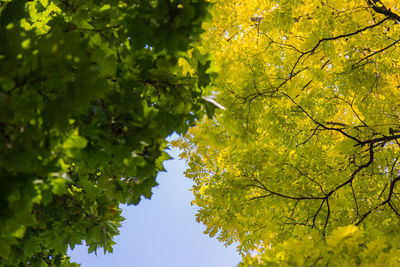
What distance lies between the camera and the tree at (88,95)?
153 centimetres

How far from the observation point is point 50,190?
1.67 m

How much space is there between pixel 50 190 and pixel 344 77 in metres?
5.18

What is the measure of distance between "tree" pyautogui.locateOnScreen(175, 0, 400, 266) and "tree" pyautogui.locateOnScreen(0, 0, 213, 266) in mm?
2504

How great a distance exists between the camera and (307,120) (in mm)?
5598

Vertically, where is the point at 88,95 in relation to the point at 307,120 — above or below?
below

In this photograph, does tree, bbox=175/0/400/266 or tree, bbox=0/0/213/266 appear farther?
tree, bbox=175/0/400/266

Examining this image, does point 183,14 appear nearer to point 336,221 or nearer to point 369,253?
point 369,253

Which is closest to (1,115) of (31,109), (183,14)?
(31,109)

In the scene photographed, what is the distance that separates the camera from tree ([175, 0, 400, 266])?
16.5ft

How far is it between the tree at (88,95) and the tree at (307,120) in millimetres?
2504

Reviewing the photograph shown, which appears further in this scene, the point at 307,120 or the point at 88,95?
the point at 307,120

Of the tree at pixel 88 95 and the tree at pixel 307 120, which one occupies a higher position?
the tree at pixel 307 120

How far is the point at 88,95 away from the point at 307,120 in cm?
476

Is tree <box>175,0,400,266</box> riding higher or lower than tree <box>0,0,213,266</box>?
higher
